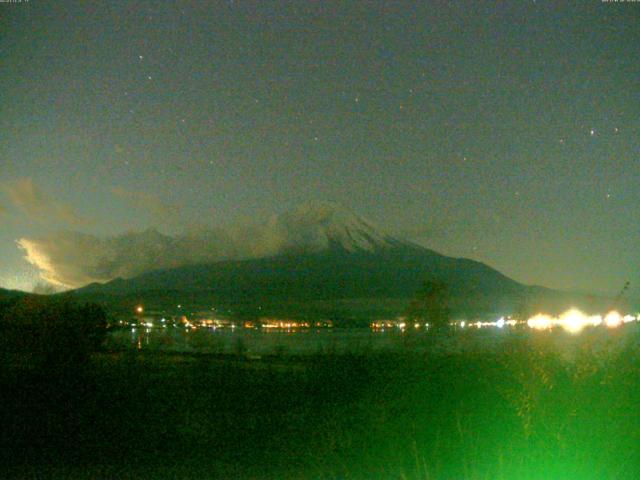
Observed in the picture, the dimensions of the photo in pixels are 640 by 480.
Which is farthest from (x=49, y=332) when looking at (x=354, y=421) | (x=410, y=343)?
(x=410, y=343)

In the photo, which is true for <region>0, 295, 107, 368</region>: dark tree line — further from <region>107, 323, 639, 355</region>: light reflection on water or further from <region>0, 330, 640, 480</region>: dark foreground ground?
<region>107, 323, 639, 355</region>: light reflection on water

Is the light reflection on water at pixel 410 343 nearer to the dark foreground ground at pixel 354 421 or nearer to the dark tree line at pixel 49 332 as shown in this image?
the dark foreground ground at pixel 354 421

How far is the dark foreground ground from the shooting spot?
1086cm

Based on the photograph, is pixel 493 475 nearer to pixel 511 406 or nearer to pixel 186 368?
pixel 511 406

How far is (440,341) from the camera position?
101ft

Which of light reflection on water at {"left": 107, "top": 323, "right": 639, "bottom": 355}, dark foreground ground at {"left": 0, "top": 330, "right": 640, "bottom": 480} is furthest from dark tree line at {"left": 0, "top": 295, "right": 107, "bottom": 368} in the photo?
light reflection on water at {"left": 107, "top": 323, "right": 639, "bottom": 355}

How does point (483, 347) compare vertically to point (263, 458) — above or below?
above

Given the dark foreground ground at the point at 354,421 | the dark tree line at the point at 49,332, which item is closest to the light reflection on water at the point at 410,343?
the dark foreground ground at the point at 354,421

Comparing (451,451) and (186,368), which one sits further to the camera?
(186,368)

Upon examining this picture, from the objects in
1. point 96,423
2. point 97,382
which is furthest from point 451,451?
point 97,382

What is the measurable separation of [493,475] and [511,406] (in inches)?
124

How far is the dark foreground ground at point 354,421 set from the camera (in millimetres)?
10859

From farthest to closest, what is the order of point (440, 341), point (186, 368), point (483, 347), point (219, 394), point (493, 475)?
point (440, 341), point (186, 368), point (483, 347), point (219, 394), point (493, 475)

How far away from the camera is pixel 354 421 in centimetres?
1460
